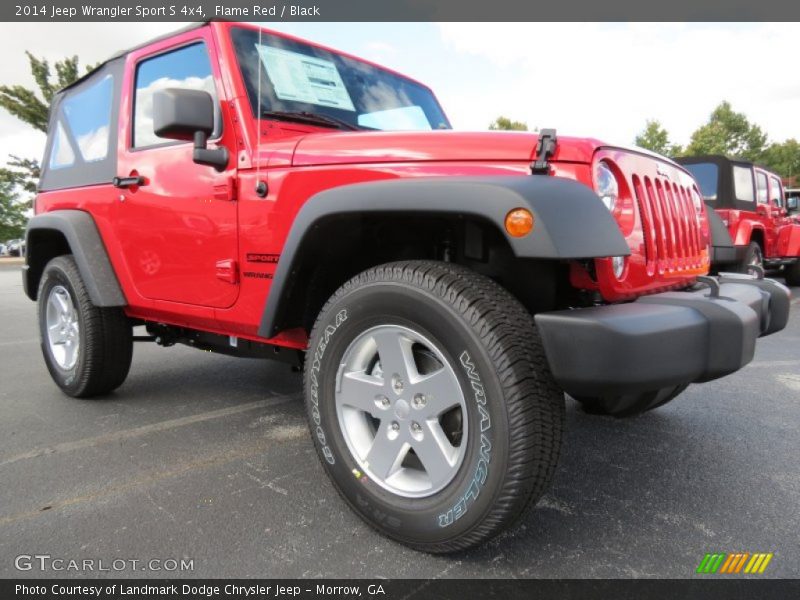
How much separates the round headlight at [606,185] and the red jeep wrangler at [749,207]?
714cm

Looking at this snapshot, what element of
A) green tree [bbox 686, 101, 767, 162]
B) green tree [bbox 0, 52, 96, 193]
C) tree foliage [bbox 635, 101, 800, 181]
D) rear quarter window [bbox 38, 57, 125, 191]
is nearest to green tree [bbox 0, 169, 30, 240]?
green tree [bbox 0, 52, 96, 193]

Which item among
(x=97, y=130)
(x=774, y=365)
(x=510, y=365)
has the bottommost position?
(x=774, y=365)

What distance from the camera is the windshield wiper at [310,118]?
8.23ft

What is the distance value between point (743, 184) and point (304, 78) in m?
8.61

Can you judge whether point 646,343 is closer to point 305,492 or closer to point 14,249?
point 305,492

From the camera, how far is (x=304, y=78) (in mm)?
2746

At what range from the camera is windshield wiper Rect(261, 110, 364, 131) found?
98.8 inches

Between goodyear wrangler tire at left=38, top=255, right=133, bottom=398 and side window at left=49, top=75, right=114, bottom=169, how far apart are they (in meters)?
0.67

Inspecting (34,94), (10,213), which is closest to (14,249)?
(10,213)

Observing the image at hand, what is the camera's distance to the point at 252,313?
96.3 inches

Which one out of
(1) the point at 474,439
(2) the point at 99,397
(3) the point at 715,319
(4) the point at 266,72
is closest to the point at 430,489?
(1) the point at 474,439

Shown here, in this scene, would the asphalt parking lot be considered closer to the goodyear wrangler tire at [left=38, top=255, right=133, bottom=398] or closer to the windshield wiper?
the goodyear wrangler tire at [left=38, top=255, right=133, bottom=398]
